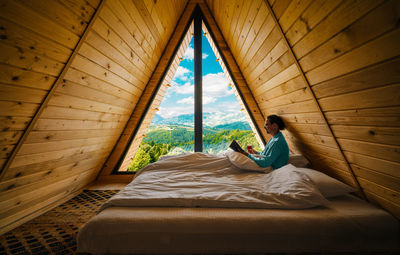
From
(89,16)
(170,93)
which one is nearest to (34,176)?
(89,16)

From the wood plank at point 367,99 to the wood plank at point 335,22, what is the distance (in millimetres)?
382

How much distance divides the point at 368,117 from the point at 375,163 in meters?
0.38

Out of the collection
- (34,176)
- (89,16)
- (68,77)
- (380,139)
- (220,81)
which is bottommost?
(34,176)

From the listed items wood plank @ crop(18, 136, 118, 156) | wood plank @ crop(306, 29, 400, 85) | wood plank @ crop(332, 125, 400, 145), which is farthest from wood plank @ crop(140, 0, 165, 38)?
wood plank @ crop(332, 125, 400, 145)

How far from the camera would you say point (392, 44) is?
67cm

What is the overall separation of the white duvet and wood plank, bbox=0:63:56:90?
0.92m

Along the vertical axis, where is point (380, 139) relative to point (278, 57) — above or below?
below

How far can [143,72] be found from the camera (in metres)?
2.17

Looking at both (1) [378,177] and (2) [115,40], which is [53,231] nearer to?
(2) [115,40]

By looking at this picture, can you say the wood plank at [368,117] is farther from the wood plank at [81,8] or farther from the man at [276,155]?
the wood plank at [81,8]

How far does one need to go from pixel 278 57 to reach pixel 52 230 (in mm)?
2682

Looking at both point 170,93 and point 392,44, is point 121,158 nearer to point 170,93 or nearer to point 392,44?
point 170,93

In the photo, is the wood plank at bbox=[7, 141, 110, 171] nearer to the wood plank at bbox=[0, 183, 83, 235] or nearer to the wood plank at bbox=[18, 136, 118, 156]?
the wood plank at bbox=[18, 136, 118, 156]

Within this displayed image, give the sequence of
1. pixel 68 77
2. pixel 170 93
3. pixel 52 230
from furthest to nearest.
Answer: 1. pixel 170 93
2. pixel 52 230
3. pixel 68 77
